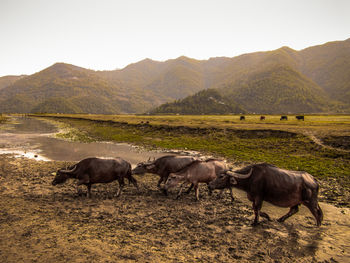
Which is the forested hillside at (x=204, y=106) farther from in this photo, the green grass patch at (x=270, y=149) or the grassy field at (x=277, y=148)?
the green grass patch at (x=270, y=149)

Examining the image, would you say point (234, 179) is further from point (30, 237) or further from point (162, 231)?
point (30, 237)

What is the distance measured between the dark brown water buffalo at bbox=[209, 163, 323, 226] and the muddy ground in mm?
986

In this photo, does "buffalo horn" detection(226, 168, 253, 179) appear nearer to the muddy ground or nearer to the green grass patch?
the muddy ground

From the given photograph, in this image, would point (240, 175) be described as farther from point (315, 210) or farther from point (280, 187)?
point (315, 210)

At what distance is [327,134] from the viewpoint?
2747 cm

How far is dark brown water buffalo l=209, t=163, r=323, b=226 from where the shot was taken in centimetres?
774

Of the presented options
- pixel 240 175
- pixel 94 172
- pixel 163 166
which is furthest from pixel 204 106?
pixel 240 175

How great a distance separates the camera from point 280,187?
7770 mm

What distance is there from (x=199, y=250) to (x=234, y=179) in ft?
10.2

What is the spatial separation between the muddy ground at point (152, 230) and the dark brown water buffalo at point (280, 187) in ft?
3.24

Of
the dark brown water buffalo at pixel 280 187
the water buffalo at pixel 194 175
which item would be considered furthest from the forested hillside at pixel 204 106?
the dark brown water buffalo at pixel 280 187

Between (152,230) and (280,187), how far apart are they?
5.32 metres

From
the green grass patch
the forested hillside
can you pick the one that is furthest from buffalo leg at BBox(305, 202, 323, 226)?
the forested hillside

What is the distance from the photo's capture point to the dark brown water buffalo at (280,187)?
7738mm
